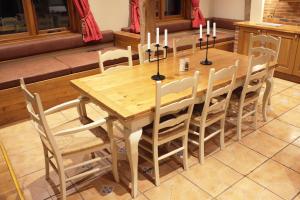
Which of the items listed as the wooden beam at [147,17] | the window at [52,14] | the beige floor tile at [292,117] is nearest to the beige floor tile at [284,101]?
the beige floor tile at [292,117]

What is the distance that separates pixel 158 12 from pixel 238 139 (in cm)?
348

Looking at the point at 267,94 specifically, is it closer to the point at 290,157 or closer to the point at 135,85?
the point at 290,157

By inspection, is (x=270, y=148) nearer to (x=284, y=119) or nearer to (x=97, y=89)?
(x=284, y=119)

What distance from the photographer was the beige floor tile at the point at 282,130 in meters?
2.91

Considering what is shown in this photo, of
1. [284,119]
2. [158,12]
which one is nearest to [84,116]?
[284,119]

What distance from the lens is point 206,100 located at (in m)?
2.25

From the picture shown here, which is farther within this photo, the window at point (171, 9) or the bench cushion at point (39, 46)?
the window at point (171, 9)

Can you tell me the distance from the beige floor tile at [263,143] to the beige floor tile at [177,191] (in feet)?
2.81

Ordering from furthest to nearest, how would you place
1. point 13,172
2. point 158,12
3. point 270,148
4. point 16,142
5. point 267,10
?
1. point 158,12
2. point 267,10
3. point 16,142
4. point 270,148
5. point 13,172

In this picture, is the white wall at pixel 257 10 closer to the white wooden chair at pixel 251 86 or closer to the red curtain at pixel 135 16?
the red curtain at pixel 135 16

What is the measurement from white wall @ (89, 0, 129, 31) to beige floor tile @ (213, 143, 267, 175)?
305cm

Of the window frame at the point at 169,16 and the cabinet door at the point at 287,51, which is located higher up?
the window frame at the point at 169,16

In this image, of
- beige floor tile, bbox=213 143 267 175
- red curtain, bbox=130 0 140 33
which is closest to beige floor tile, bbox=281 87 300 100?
beige floor tile, bbox=213 143 267 175

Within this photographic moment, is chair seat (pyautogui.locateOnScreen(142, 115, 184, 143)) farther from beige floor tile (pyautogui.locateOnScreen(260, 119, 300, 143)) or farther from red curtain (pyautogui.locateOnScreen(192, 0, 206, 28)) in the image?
red curtain (pyautogui.locateOnScreen(192, 0, 206, 28))
